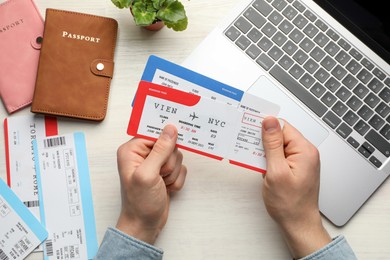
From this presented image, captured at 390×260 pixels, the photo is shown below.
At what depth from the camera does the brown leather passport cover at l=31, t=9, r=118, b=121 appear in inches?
37.8

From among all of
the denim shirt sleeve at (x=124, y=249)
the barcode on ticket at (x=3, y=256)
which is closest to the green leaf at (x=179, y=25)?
the denim shirt sleeve at (x=124, y=249)

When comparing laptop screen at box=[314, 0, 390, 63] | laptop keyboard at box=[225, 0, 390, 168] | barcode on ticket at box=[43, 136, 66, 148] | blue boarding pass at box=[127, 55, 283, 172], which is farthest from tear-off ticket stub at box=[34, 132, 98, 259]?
laptop screen at box=[314, 0, 390, 63]

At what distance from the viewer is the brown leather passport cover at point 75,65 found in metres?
0.96

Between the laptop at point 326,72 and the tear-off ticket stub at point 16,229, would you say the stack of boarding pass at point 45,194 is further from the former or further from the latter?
the laptop at point 326,72

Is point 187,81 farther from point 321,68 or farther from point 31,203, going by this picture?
point 31,203

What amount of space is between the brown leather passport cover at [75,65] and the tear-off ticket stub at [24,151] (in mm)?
41

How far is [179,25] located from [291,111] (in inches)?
10.4

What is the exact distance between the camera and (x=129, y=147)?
2.90ft

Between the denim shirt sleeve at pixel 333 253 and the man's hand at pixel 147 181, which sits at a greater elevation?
the denim shirt sleeve at pixel 333 253

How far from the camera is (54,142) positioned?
978 millimetres

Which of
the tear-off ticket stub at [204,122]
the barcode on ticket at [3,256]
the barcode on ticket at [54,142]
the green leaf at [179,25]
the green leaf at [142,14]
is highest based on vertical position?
the green leaf at [179,25]

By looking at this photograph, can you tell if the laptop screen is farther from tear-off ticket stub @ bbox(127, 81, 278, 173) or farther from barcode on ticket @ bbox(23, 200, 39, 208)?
barcode on ticket @ bbox(23, 200, 39, 208)

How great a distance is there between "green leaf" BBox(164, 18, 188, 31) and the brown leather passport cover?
0.40ft

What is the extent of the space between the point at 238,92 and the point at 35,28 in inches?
17.2
